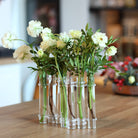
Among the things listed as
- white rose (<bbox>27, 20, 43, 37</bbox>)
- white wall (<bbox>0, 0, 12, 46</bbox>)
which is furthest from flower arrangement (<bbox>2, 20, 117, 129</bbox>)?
white wall (<bbox>0, 0, 12, 46</bbox>)

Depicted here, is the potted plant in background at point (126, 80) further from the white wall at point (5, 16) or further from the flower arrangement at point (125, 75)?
the white wall at point (5, 16)

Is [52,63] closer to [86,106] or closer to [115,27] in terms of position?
[86,106]

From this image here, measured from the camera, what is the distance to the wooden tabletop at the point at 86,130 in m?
1.51

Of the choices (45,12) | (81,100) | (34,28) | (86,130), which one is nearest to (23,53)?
(34,28)

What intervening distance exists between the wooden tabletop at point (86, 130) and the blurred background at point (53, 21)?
Answer: 4.57 feet

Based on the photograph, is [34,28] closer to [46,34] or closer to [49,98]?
[46,34]

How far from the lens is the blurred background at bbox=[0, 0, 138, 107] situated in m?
4.01

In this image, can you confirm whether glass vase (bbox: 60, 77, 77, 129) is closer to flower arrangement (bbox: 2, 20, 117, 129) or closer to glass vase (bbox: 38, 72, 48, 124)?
flower arrangement (bbox: 2, 20, 117, 129)

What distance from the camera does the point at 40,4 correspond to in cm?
444

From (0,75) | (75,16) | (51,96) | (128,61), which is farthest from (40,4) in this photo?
(51,96)

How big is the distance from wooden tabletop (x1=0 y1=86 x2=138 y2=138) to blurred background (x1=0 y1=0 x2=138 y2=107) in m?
1.39

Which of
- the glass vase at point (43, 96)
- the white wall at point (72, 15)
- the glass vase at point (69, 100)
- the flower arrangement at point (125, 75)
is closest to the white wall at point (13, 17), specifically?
the white wall at point (72, 15)

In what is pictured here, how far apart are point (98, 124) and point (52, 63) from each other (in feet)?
1.24

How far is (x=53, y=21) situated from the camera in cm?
459
